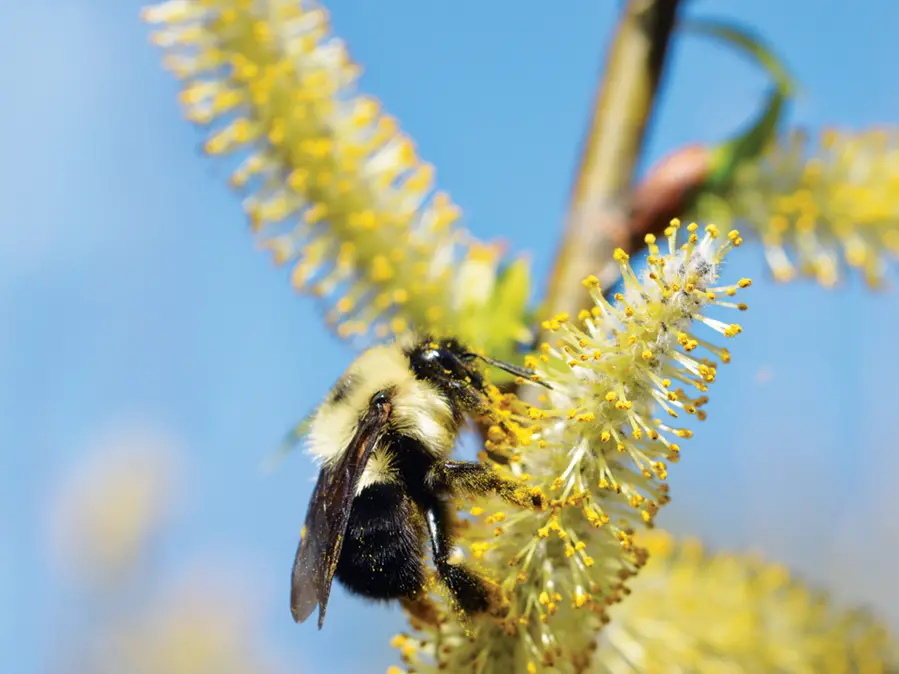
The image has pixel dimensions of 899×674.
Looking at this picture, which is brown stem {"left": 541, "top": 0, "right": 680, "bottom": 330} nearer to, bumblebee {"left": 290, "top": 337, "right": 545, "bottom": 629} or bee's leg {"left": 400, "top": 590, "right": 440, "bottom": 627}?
bumblebee {"left": 290, "top": 337, "right": 545, "bottom": 629}

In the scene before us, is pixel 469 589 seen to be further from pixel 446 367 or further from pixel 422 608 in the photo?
pixel 446 367

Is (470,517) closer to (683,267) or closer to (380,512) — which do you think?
(380,512)

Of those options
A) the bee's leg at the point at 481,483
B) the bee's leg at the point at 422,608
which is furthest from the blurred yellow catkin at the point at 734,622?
the bee's leg at the point at 481,483

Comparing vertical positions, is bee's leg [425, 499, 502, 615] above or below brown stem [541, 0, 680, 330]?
below

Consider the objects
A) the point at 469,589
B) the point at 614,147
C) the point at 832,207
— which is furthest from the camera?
the point at 832,207

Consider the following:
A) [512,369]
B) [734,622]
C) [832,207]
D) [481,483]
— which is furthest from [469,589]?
[832,207]

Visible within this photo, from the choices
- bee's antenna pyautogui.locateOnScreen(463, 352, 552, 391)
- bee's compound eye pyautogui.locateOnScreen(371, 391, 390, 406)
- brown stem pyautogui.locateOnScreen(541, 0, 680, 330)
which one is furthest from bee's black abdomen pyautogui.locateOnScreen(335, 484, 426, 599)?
brown stem pyautogui.locateOnScreen(541, 0, 680, 330)

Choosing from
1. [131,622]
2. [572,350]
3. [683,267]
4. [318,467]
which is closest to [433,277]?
[318,467]

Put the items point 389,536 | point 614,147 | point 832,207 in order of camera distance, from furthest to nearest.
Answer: point 832,207 < point 614,147 < point 389,536
